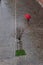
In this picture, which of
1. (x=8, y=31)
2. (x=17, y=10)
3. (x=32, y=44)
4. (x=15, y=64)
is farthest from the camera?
(x=17, y=10)

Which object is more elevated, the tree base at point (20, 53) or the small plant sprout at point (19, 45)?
the small plant sprout at point (19, 45)

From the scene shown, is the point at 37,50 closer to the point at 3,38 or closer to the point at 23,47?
the point at 23,47

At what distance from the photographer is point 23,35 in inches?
130

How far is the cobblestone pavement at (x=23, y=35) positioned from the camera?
2525mm

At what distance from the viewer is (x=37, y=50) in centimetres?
281

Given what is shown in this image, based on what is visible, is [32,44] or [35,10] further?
[35,10]

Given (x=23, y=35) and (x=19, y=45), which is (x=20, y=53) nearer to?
(x=19, y=45)

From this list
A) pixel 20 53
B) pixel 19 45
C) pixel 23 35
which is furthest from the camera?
pixel 23 35

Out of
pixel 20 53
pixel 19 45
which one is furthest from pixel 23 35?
pixel 20 53

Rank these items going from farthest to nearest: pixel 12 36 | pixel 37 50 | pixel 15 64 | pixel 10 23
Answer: pixel 10 23
pixel 12 36
pixel 37 50
pixel 15 64

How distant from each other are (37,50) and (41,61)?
12.6 inches

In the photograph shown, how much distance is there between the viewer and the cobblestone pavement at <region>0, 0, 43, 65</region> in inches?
99.4

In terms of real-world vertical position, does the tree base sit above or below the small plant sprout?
A: below

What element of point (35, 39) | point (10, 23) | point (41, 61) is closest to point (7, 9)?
point (10, 23)
